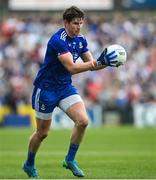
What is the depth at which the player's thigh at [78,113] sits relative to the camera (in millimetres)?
12266

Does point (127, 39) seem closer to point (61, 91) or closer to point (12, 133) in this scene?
point (12, 133)

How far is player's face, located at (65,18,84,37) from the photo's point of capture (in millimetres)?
12172

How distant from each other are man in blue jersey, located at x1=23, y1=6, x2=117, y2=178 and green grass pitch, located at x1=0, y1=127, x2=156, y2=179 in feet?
1.63

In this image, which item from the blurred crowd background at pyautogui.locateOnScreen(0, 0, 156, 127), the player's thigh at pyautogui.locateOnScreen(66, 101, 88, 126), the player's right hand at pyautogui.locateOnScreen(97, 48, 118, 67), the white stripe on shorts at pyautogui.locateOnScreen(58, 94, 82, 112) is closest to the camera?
the player's right hand at pyautogui.locateOnScreen(97, 48, 118, 67)

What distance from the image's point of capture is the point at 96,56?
103 ft

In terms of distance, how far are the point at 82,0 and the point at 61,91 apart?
2624cm

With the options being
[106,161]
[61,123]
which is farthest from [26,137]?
[106,161]

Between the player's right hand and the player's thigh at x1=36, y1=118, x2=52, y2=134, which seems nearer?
the player's right hand

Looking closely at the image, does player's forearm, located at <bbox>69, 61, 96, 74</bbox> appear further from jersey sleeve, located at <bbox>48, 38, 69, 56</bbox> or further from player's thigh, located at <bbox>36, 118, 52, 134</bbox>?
player's thigh, located at <bbox>36, 118, 52, 134</bbox>

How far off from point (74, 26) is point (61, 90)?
102 centimetres

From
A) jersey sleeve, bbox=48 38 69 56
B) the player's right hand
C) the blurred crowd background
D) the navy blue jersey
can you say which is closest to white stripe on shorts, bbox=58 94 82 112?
the navy blue jersey

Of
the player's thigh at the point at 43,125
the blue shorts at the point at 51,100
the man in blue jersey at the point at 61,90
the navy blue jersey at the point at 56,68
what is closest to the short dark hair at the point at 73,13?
the man in blue jersey at the point at 61,90

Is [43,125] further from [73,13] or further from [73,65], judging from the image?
[73,13]

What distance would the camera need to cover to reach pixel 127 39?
109 feet
